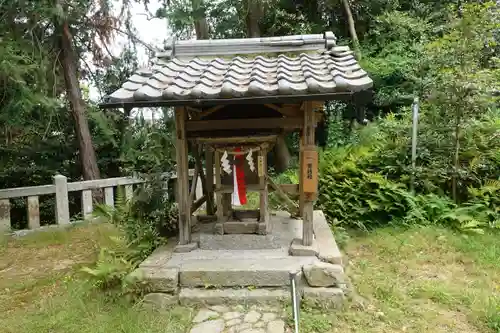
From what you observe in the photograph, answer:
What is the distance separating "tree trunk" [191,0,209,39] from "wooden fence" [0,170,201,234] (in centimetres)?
560

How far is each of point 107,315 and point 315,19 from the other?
12.5 metres

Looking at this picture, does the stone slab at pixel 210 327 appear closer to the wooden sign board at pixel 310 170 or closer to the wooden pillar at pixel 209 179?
the wooden sign board at pixel 310 170

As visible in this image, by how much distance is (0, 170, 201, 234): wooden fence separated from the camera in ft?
26.5

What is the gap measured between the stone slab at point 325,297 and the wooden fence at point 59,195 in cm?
428

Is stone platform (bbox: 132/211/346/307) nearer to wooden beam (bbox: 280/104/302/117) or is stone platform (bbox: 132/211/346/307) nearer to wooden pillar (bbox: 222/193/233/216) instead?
wooden pillar (bbox: 222/193/233/216)

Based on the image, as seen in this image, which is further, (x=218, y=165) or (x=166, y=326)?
(x=218, y=165)

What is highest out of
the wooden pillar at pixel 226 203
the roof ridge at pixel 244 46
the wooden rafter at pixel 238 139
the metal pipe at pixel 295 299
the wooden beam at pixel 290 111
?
the roof ridge at pixel 244 46

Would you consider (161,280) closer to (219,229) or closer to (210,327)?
(210,327)

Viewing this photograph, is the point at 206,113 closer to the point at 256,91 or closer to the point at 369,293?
the point at 256,91

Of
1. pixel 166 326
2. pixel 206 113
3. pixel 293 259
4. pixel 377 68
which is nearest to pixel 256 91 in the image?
pixel 206 113

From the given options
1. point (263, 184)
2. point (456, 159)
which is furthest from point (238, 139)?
point (456, 159)

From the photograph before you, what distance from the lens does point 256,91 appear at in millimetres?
3982

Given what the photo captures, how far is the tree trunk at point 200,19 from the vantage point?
11.5m

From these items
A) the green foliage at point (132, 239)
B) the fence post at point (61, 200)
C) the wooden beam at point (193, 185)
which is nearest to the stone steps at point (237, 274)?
the green foliage at point (132, 239)
